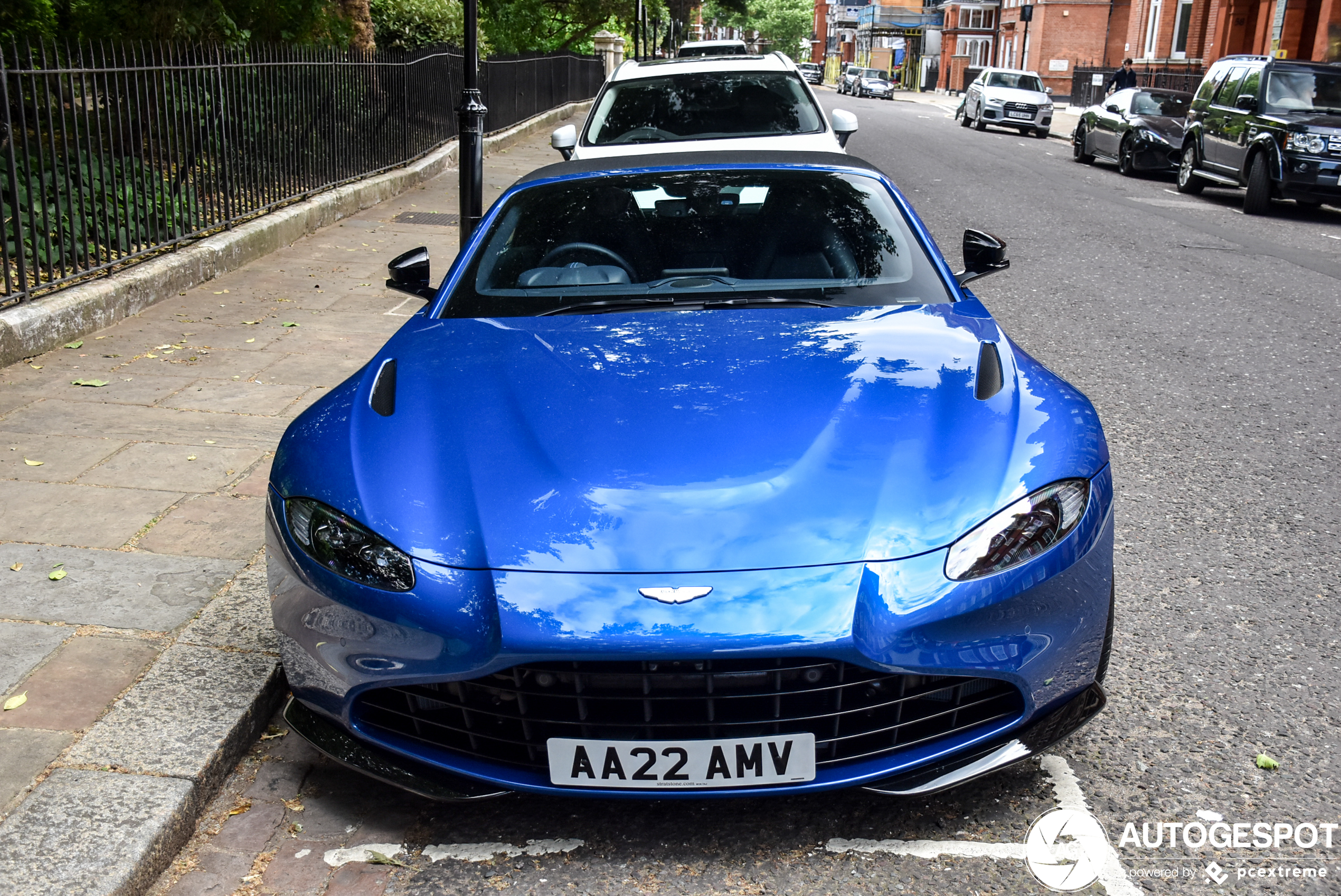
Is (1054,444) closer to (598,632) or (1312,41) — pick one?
(598,632)

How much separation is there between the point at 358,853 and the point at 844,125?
323 inches

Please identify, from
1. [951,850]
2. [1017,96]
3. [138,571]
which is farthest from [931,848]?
[1017,96]

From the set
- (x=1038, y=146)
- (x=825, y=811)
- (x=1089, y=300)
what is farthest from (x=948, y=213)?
(x=1038, y=146)

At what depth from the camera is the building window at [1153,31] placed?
43.5 metres

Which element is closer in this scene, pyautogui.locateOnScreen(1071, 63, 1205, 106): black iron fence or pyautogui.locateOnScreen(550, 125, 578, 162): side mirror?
pyautogui.locateOnScreen(550, 125, 578, 162): side mirror

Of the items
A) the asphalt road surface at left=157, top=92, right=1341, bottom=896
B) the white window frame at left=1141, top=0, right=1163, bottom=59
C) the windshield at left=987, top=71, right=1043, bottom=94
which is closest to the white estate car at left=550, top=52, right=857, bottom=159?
the asphalt road surface at left=157, top=92, right=1341, bottom=896

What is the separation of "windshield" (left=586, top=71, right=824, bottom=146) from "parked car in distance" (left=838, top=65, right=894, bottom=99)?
192 ft

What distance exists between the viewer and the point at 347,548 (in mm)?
2658

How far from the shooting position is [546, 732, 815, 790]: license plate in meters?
2.46

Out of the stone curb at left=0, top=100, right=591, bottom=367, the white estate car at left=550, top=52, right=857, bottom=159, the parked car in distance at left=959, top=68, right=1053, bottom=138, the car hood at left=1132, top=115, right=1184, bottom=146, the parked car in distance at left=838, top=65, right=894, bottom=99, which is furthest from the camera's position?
the parked car in distance at left=838, top=65, right=894, bottom=99

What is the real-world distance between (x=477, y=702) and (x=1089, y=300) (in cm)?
744

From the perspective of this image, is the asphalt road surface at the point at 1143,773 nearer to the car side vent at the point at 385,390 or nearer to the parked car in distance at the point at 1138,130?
the car side vent at the point at 385,390

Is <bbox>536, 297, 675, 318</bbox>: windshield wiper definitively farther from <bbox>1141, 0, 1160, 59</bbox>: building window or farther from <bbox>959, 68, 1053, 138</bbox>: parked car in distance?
<bbox>1141, 0, 1160, 59</bbox>: building window

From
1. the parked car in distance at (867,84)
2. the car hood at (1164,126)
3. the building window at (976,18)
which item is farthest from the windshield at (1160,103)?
the building window at (976,18)
